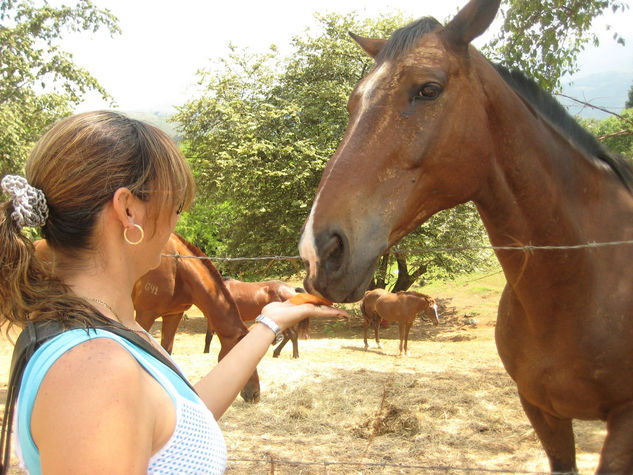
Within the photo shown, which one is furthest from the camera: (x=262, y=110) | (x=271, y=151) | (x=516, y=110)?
(x=262, y=110)

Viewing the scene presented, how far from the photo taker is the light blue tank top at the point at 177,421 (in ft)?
2.92

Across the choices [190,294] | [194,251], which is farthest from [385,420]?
[194,251]

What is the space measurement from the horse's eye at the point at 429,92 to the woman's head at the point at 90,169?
1089 mm

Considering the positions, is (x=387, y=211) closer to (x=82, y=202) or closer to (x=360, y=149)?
(x=360, y=149)

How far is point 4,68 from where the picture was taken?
9.53 metres

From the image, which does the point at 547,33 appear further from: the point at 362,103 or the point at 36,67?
the point at 36,67

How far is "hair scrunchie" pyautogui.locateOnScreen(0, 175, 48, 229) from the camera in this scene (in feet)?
3.29

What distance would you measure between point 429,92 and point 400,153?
0.88 feet

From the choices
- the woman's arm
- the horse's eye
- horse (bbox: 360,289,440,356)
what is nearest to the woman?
the woman's arm

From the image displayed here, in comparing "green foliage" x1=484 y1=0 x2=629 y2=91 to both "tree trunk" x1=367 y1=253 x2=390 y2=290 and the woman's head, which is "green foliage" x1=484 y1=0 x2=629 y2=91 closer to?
the woman's head

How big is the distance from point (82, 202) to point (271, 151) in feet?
37.8

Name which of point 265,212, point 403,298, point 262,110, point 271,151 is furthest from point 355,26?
point 403,298

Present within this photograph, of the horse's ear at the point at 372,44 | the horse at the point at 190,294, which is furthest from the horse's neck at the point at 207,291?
the horse's ear at the point at 372,44

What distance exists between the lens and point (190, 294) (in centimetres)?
619
